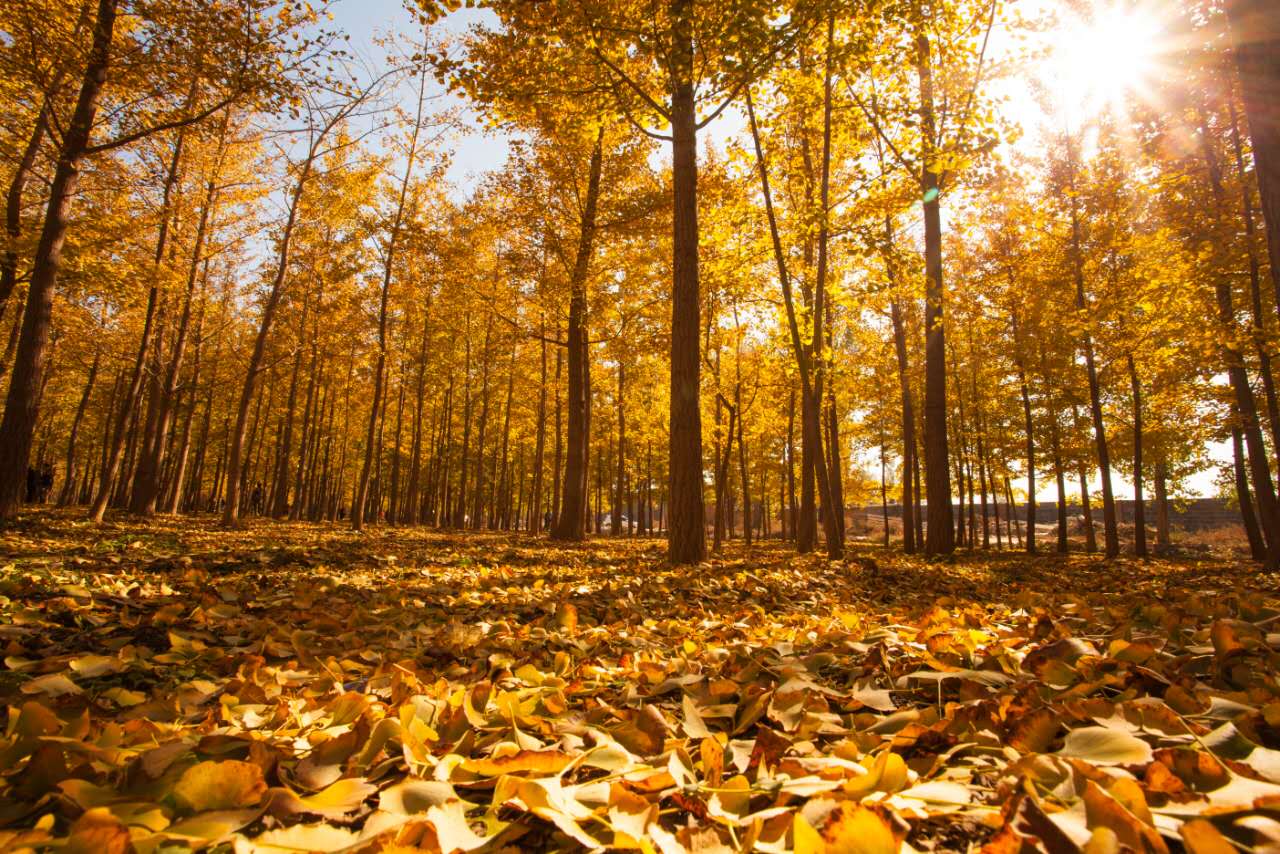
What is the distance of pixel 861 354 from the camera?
17.2 meters

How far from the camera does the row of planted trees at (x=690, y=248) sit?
6.89 meters

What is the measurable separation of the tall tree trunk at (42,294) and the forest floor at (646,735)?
23.7 feet

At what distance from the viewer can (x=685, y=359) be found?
6711 mm

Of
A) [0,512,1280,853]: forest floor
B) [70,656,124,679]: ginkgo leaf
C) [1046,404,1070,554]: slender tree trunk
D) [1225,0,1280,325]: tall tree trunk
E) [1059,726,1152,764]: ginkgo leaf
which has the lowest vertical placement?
[70,656,124,679]: ginkgo leaf

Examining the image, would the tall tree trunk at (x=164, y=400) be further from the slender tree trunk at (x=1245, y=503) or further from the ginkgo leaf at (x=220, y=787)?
the slender tree trunk at (x=1245, y=503)

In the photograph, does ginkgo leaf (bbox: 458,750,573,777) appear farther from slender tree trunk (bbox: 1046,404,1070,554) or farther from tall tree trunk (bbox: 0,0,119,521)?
slender tree trunk (bbox: 1046,404,1070,554)

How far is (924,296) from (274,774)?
9199 mm

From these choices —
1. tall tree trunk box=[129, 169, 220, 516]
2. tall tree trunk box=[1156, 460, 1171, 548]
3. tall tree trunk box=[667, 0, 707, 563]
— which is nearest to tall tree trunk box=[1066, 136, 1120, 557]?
tall tree trunk box=[667, 0, 707, 563]

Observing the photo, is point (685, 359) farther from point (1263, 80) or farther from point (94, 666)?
point (94, 666)

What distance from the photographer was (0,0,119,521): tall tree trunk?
7.59 m

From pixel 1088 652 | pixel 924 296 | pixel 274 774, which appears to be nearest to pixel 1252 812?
pixel 1088 652

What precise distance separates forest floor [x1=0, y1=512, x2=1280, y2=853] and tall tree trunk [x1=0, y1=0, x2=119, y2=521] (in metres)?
7.21

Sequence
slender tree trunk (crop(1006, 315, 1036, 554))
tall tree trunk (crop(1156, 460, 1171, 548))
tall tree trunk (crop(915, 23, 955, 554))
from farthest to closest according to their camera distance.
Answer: tall tree trunk (crop(1156, 460, 1171, 548)) → slender tree trunk (crop(1006, 315, 1036, 554)) → tall tree trunk (crop(915, 23, 955, 554))

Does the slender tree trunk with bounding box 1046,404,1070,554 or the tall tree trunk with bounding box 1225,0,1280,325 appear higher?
the tall tree trunk with bounding box 1225,0,1280,325
